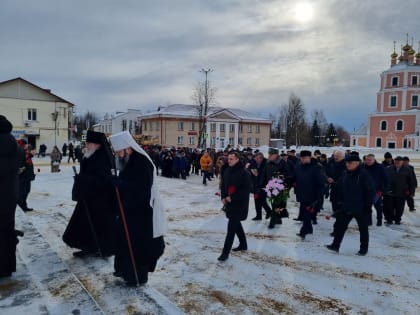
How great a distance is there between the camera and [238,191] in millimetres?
5203

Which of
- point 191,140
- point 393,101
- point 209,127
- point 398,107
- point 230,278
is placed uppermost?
point 393,101

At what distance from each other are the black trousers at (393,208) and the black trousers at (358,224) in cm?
318

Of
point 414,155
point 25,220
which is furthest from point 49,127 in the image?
point 414,155

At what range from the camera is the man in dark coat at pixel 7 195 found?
3.93 m

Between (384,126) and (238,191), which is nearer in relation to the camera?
(238,191)

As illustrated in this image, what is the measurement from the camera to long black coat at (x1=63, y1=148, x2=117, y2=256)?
4.56 metres

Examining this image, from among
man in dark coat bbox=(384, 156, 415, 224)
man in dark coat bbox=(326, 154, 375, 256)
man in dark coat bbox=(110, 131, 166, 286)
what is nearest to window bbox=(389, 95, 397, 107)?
man in dark coat bbox=(384, 156, 415, 224)

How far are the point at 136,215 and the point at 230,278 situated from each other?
1.67 m

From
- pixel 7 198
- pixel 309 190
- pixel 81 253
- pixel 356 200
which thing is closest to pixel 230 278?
pixel 81 253

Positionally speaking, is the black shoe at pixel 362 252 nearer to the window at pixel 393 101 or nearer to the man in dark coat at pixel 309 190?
the man in dark coat at pixel 309 190

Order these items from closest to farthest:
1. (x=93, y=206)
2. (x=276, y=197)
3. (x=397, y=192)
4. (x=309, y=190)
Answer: (x=93, y=206) < (x=309, y=190) < (x=276, y=197) < (x=397, y=192)

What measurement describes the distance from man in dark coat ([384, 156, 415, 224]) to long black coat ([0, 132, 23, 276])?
7.98m

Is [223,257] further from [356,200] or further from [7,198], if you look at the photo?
[7,198]

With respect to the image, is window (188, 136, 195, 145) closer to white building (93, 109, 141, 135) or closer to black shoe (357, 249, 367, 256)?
white building (93, 109, 141, 135)
